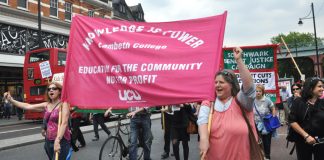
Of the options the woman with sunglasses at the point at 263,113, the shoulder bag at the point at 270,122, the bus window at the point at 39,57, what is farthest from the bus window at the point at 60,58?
the shoulder bag at the point at 270,122

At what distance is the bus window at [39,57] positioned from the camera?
17205 mm

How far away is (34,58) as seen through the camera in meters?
17.6

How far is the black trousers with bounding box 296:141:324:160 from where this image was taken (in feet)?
15.1

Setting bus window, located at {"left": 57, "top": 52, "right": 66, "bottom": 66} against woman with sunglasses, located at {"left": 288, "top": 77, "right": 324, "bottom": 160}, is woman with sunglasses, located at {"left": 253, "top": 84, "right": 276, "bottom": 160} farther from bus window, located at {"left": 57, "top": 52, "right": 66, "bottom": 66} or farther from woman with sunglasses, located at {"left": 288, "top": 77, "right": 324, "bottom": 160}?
bus window, located at {"left": 57, "top": 52, "right": 66, "bottom": 66}

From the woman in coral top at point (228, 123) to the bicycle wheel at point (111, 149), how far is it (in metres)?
3.74

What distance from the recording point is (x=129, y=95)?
3949 mm

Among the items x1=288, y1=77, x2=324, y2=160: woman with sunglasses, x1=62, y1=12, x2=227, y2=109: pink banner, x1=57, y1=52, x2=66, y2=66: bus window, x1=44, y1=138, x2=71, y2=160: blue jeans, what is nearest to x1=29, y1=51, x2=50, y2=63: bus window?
x1=57, y1=52, x2=66, y2=66: bus window

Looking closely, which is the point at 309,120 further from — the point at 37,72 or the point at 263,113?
the point at 37,72

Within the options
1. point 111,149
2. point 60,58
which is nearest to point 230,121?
point 111,149

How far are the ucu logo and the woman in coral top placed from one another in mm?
968

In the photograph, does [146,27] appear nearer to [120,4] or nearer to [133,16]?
[120,4]

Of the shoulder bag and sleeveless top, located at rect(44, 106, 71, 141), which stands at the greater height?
sleeveless top, located at rect(44, 106, 71, 141)

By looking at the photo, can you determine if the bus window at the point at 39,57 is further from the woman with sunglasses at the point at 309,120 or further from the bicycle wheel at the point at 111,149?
the woman with sunglasses at the point at 309,120

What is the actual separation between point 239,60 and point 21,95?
24.9m
